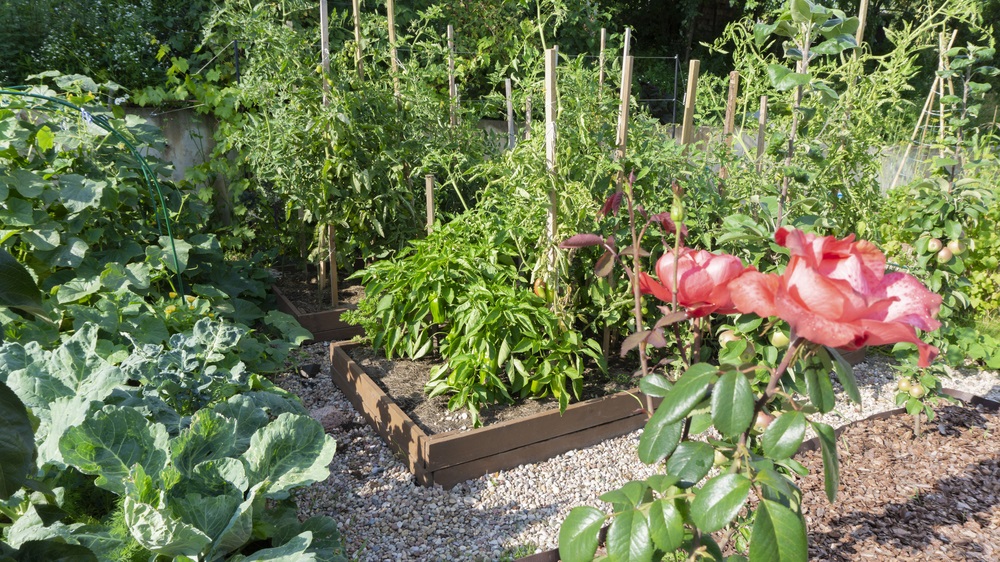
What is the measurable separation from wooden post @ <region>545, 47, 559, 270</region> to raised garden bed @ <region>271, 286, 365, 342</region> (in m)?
1.56

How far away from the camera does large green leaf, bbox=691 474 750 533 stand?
876 millimetres

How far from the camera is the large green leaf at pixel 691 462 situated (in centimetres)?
100

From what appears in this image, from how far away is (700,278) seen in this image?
1.10 meters

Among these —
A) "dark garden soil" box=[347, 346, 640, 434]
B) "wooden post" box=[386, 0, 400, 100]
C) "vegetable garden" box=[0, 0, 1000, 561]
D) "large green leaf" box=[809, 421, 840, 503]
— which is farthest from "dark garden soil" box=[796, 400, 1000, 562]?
"wooden post" box=[386, 0, 400, 100]

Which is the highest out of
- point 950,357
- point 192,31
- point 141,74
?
point 192,31

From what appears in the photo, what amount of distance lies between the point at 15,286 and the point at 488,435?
78.4 inches

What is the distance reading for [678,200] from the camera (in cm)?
107

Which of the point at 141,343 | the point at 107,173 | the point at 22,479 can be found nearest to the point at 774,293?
the point at 22,479

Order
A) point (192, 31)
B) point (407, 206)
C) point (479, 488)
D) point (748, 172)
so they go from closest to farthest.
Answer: point (479, 488)
point (748, 172)
point (407, 206)
point (192, 31)

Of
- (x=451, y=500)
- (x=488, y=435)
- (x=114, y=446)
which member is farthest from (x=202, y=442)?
(x=488, y=435)

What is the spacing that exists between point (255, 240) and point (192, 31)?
198 cm

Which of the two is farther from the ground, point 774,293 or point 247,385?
point 774,293

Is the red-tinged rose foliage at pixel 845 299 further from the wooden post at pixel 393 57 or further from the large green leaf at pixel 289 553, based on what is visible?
the wooden post at pixel 393 57

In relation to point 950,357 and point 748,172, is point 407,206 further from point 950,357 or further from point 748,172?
point 950,357
